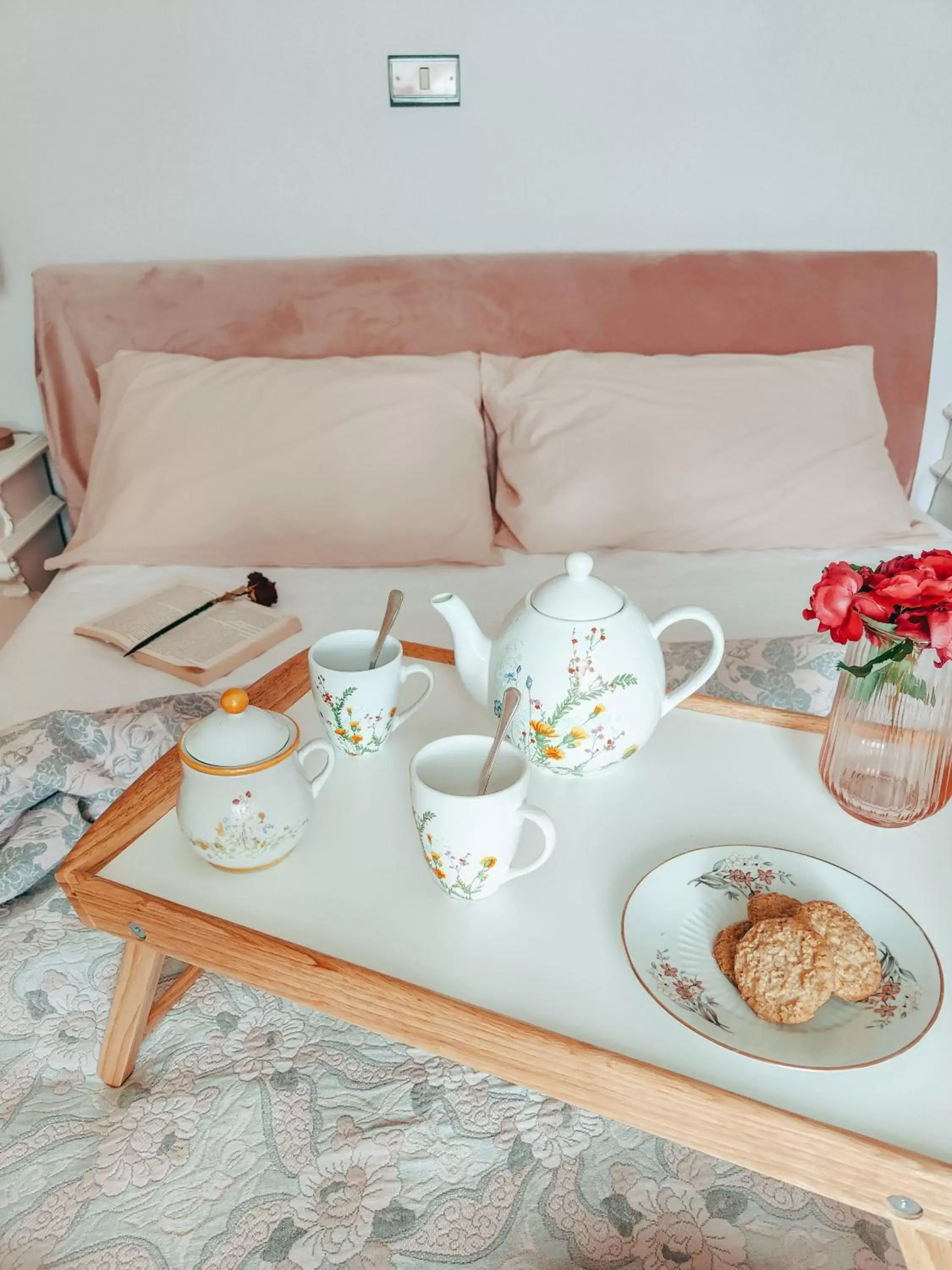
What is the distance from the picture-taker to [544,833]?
0.80 m

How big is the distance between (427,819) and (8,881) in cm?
63

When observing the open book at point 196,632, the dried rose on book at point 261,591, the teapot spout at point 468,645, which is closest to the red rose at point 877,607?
the teapot spout at point 468,645

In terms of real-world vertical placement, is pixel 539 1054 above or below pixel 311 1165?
above

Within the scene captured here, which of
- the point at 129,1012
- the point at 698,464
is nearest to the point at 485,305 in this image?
the point at 698,464

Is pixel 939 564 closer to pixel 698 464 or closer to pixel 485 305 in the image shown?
pixel 698 464

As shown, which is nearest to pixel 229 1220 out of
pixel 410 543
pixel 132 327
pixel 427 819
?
pixel 427 819

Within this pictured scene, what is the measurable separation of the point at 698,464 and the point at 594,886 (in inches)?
45.2

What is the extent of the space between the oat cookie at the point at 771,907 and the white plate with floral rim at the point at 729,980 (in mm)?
17

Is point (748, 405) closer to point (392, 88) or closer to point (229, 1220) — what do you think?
point (392, 88)

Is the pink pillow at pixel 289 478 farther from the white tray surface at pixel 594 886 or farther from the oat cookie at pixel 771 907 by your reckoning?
the oat cookie at pixel 771 907

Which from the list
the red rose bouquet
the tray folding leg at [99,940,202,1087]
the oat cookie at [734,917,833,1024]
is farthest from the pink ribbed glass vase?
the tray folding leg at [99,940,202,1087]

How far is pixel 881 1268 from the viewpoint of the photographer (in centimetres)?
83

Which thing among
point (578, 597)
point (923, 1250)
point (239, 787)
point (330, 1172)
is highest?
point (578, 597)

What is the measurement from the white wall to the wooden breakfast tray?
62.0 inches
